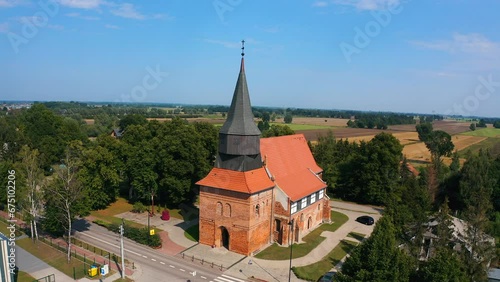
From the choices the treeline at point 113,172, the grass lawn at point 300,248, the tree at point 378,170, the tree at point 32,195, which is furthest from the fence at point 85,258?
the tree at point 378,170

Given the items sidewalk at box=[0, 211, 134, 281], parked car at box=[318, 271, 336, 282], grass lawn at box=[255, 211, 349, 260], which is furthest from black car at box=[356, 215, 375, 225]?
sidewalk at box=[0, 211, 134, 281]

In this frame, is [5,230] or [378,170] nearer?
[5,230]

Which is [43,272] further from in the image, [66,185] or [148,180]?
[148,180]

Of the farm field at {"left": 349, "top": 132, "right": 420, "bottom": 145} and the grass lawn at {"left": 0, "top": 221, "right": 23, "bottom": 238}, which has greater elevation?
the farm field at {"left": 349, "top": 132, "right": 420, "bottom": 145}

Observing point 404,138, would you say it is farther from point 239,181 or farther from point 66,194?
point 66,194

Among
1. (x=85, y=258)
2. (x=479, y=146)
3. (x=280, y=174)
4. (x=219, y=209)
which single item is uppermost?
(x=280, y=174)

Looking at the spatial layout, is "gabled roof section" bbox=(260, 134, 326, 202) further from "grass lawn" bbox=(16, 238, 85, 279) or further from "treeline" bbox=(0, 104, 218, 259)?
"grass lawn" bbox=(16, 238, 85, 279)

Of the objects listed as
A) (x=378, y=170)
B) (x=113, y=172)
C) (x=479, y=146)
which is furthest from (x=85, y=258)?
(x=479, y=146)
